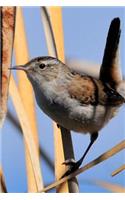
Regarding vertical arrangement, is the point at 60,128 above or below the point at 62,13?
below

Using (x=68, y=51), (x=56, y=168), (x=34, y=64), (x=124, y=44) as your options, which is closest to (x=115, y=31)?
(x=124, y=44)

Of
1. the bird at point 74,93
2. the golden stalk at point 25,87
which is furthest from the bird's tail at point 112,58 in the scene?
the golden stalk at point 25,87

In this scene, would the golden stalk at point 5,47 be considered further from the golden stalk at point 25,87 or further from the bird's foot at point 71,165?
the bird's foot at point 71,165

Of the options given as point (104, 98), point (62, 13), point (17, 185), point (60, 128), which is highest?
point (62, 13)

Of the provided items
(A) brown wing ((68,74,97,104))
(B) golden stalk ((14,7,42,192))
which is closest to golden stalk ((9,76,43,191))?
(B) golden stalk ((14,7,42,192))

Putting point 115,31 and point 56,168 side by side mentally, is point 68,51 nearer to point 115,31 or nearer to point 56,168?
point 115,31

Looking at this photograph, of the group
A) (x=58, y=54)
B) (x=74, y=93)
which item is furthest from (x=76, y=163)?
(x=58, y=54)

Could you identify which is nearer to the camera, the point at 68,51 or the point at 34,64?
the point at 34,64
